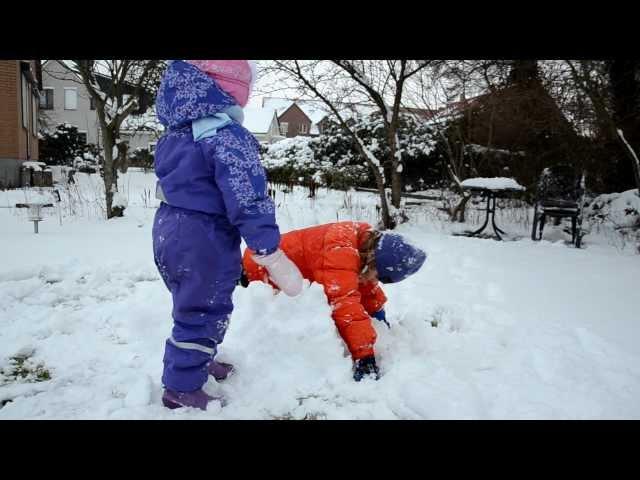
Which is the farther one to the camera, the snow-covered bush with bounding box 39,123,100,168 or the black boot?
the snow-covered bush with bounding box 39,123,100,168

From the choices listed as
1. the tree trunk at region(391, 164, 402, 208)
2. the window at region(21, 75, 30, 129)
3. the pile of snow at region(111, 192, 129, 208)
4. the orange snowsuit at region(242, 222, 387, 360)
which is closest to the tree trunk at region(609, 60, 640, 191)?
the tree trunk at region(391, 164, 402, 208)

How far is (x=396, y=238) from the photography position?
8.34 ft

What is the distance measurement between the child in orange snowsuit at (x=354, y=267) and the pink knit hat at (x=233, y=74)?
734mm

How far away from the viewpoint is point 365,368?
2.07 metres

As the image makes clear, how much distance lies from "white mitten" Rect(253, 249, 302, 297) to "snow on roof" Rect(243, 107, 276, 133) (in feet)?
96.4

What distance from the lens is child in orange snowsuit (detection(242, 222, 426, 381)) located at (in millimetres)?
2119

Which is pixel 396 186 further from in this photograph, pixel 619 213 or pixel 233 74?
pixel 233 74

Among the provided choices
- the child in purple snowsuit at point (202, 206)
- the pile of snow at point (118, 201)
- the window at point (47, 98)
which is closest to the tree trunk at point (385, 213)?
the pile of snow at point (118, 201)

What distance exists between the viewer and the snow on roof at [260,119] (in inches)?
1203

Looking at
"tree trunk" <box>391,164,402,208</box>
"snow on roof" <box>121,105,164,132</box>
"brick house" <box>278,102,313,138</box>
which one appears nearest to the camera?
"tree trunk" <box>391,164,402,208</box>

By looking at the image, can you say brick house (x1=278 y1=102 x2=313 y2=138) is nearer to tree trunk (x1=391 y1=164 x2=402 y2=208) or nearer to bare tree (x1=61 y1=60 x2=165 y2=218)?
bare tree (x1=61 y1=60 x2=165 y2=218)
